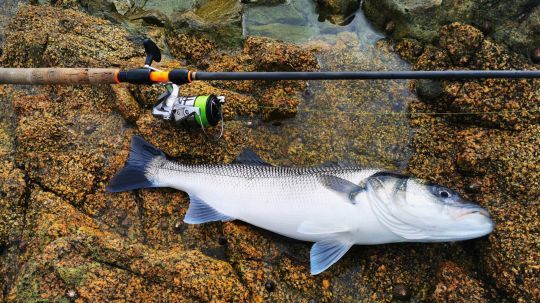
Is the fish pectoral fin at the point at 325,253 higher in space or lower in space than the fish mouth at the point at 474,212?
lower

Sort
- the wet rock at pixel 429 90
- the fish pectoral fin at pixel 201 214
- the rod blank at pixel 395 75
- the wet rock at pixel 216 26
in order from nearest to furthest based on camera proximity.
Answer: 1. the rod blank at pixel 395 75
2. the fish pectoral fin at pixel 201 214
3. the wet rock at pixel 429 90
4. the wet rock at pixel 216 26

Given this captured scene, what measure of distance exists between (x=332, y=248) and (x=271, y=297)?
0.64 metres

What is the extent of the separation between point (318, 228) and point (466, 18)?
8.63 ft

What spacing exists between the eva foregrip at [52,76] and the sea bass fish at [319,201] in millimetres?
681

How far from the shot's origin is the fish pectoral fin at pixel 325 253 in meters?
3.49

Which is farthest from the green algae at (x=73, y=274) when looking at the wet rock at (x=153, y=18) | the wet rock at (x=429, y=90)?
the wet rock at (x=429, y=90)

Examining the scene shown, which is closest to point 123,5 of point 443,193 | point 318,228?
point 318,228

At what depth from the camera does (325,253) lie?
3527 millimetres

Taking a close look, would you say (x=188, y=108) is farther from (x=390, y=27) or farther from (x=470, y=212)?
(x=470, y=212)

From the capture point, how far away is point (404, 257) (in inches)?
144

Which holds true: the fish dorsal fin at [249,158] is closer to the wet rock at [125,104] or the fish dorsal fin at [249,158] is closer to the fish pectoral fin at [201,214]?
the fish pectoral fin at [201,214]

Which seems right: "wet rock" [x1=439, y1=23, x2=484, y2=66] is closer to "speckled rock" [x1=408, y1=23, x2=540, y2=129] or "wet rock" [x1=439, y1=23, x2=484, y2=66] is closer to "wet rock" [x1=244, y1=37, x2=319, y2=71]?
"speckled rock" [x1=408, y1=23, x2=540, y2=129]

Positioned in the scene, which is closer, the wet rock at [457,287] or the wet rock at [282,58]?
the wet rock at [457,287]

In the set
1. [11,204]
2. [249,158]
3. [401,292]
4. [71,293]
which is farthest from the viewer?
[249,158]
